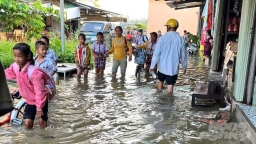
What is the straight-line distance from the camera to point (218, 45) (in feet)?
30.4

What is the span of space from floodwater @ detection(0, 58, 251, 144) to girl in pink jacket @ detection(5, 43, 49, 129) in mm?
488

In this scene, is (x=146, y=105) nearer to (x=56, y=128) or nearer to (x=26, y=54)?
(x=56, y=128)

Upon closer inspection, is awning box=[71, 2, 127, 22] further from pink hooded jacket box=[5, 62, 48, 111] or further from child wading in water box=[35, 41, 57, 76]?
pink hooded jacket box=[5, 62, 48, 111]

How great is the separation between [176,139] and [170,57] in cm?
282

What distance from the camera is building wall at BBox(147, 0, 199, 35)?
28453 mm

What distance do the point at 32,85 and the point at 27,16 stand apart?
10.5 metres

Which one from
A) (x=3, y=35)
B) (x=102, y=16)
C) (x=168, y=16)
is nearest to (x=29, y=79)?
(x=3, y=35)

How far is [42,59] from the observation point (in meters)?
5.49

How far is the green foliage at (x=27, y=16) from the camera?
1280cm

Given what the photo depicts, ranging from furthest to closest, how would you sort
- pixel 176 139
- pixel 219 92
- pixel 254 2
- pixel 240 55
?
pixel 219 92 → pixel 240 55 → pixel 254 2 → pixel 176 139

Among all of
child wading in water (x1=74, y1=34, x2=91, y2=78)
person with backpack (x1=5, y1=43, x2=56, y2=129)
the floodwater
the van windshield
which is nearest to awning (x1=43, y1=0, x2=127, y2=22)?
the van windshield

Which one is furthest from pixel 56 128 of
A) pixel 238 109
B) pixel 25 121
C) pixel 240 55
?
pixel 240 55

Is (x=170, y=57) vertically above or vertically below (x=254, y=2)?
below

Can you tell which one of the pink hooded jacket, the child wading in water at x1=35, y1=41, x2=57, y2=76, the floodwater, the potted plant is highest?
the potted plant
